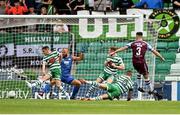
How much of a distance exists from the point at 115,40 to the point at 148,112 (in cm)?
915

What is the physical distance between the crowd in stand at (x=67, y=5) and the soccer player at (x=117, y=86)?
106 inches

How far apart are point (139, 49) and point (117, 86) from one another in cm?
114

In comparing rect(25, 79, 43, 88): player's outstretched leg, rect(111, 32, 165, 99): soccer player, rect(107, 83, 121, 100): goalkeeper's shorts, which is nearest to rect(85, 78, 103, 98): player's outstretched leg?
rect(107, 83, 121, 100): goalkeeper's shorts

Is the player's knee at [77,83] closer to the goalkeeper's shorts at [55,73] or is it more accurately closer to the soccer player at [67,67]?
the soccer player at [67,67]

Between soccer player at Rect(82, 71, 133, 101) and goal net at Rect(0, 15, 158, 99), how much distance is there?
16.7 inches

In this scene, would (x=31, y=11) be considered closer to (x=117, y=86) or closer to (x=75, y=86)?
(x=75, y=86)

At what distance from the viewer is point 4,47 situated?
73.2 ft

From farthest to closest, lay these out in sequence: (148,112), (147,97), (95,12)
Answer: (95,12) < (147,97) < (148,112)

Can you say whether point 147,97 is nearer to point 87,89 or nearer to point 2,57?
point 87,89

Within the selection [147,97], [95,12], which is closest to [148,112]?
[147,97]

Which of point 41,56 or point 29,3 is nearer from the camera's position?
point 41,56

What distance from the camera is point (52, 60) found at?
72.6 ft

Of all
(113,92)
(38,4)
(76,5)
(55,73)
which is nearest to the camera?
(113,92)

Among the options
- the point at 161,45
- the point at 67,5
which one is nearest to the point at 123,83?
the point at 161,45
